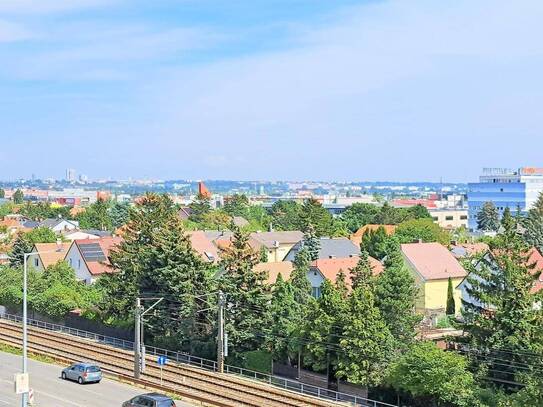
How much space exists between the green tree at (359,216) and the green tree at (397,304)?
328ft

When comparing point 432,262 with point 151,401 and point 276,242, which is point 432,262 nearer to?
point 276,242

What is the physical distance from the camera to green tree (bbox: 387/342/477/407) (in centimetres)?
3866

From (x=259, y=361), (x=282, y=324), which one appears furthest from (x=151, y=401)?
(x=282, y=324)

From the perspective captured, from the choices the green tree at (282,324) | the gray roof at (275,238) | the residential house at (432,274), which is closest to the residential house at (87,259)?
the gray roof at (275,238)

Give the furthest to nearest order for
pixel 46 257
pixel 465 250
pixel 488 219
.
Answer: pixel 488 219, pixel 465 250, pixel 46 257

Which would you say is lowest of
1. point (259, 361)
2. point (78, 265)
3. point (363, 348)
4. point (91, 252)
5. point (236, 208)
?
point (259, 361)

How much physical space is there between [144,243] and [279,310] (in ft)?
57.5

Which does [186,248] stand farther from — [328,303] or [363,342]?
[363,342]

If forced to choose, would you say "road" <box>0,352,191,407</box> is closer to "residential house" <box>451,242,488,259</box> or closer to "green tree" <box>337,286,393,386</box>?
"green tree" <box>337,286,393,386</box>

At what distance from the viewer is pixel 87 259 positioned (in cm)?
8162

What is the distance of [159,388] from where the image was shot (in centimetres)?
4350

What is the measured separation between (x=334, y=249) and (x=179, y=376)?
155ft

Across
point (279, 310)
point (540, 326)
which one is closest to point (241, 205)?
point (279, 310)

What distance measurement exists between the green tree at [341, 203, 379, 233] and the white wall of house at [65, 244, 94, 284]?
248 feet
